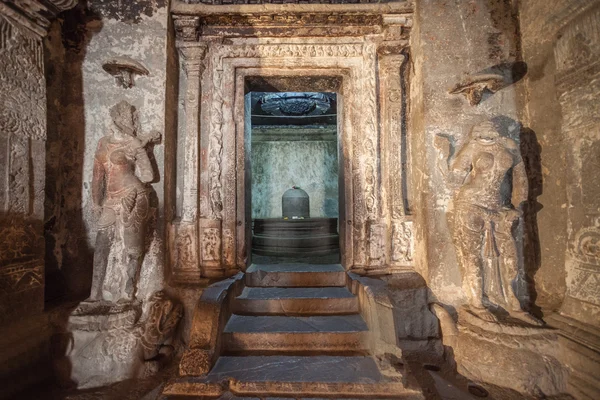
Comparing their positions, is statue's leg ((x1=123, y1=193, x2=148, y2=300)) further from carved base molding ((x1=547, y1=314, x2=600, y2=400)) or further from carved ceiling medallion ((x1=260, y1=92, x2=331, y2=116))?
carved ceiling medallion ((x1=260, y1=92, x2=331, y2=116))

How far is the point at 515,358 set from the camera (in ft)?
8.55

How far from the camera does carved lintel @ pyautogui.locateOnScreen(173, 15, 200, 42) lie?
363cm

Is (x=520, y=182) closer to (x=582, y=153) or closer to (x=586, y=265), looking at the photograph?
(x=582, y=153)

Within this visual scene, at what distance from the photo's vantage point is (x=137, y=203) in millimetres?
3068

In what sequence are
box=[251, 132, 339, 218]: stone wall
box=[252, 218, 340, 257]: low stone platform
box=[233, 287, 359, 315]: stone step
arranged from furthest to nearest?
box=[251, 132, 339, 218]: stone wall < box=[252, 218, 340, 257]: low stone platform < box=[233, 287, 359, 315]: stone step

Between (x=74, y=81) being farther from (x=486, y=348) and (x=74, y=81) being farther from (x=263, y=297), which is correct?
(x=486, y=348)

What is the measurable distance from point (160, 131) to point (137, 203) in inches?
37.4

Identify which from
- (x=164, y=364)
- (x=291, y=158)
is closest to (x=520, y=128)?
(x=164, y=364)

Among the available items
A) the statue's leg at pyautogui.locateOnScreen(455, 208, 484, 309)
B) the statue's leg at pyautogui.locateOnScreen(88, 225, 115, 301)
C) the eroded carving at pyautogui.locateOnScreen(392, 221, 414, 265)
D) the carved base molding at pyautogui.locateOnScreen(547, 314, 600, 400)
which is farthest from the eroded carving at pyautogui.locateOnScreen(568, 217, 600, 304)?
the statue's leg at pyautogui.locateOnScreen(88, 225, 115, 301)

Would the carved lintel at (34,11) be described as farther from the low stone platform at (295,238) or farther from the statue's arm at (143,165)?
the low stone platform at (295,238)

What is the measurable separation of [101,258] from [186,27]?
9.94ft

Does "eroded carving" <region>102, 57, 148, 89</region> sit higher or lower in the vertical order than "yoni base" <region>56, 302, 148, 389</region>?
higher

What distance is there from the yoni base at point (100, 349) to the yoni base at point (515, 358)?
130 inches

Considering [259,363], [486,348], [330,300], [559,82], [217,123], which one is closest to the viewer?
[259,363]
